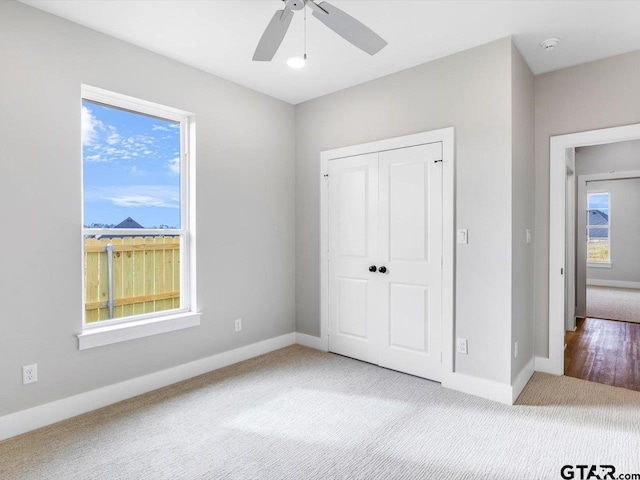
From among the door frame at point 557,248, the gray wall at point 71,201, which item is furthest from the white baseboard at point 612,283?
the gray wall at point 71,201

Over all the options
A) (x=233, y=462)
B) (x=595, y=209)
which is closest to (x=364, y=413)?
(x=233, y=462)

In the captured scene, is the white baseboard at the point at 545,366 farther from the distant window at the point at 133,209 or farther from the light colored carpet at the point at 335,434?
the distant window at the point at 133,209

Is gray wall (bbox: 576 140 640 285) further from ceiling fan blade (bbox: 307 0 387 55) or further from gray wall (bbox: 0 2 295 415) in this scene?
ceiling fan blade (bbox: 307 0 387 55)

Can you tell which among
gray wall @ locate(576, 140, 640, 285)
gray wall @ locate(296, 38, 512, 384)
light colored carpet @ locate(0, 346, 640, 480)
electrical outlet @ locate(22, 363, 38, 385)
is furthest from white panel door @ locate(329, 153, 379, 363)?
gray wall @ locate(576, 140, 640, 285)

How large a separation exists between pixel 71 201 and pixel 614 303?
778cm

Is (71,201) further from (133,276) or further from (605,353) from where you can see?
(605,353)

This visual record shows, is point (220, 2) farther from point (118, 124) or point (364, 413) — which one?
point (364, 413)

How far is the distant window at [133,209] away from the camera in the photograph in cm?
276

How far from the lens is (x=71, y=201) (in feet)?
8.37

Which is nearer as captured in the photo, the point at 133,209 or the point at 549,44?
the point at 549,44

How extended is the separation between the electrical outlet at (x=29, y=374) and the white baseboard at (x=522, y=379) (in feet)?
10.7

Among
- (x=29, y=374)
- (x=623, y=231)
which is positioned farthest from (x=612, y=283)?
(x=29, y=374)

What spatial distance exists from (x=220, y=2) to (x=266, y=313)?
2.77 metres

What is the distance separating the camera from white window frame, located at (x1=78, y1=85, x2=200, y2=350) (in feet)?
8.84
